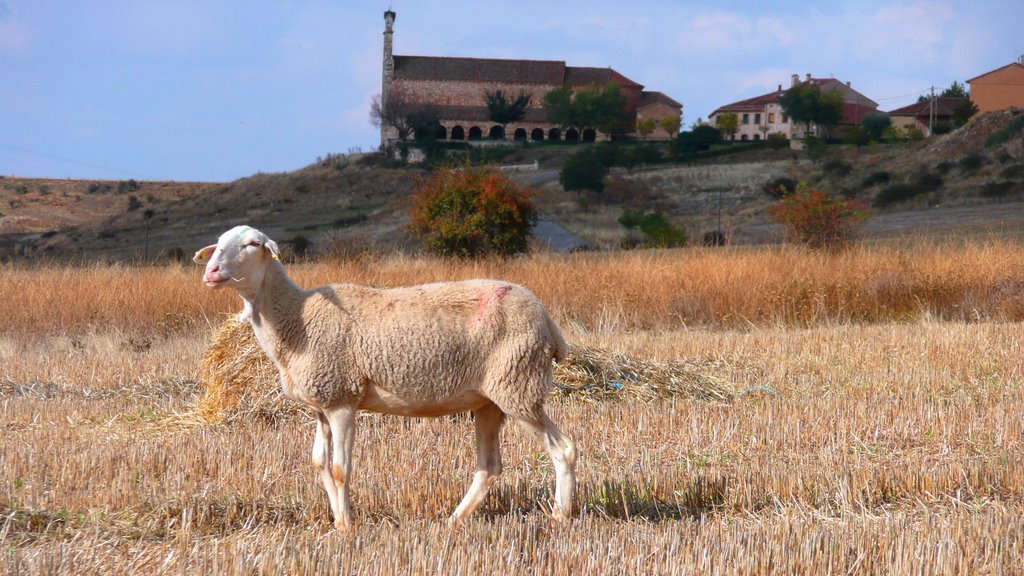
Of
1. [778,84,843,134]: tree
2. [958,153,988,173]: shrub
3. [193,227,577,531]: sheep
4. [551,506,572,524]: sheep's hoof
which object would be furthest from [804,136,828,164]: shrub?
[551,506,572,524]: sheep's hoof

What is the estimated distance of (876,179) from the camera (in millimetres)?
56000

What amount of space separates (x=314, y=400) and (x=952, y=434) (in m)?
4.97

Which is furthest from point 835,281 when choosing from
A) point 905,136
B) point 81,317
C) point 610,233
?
point 905,136

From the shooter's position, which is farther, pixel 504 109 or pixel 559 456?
pixel 504 109

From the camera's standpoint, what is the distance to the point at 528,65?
100562mm

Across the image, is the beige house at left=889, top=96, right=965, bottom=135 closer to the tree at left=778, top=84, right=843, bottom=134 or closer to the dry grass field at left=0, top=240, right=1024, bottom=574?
the tree at left=778, top=84, right=843, bottom=134

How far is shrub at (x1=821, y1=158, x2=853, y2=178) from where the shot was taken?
2349 inches

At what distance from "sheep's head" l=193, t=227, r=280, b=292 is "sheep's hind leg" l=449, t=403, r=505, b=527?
1.49 meters

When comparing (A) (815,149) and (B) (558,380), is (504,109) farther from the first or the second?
(B) (558,380)

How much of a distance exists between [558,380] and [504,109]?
83703mm

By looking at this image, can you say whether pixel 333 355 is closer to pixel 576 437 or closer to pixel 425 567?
pixel 425 567

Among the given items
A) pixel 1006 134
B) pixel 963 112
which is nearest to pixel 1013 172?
pixel 1006 134

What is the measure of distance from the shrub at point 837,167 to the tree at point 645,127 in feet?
101

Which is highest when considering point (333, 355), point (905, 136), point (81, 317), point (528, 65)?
point (528, 65)
